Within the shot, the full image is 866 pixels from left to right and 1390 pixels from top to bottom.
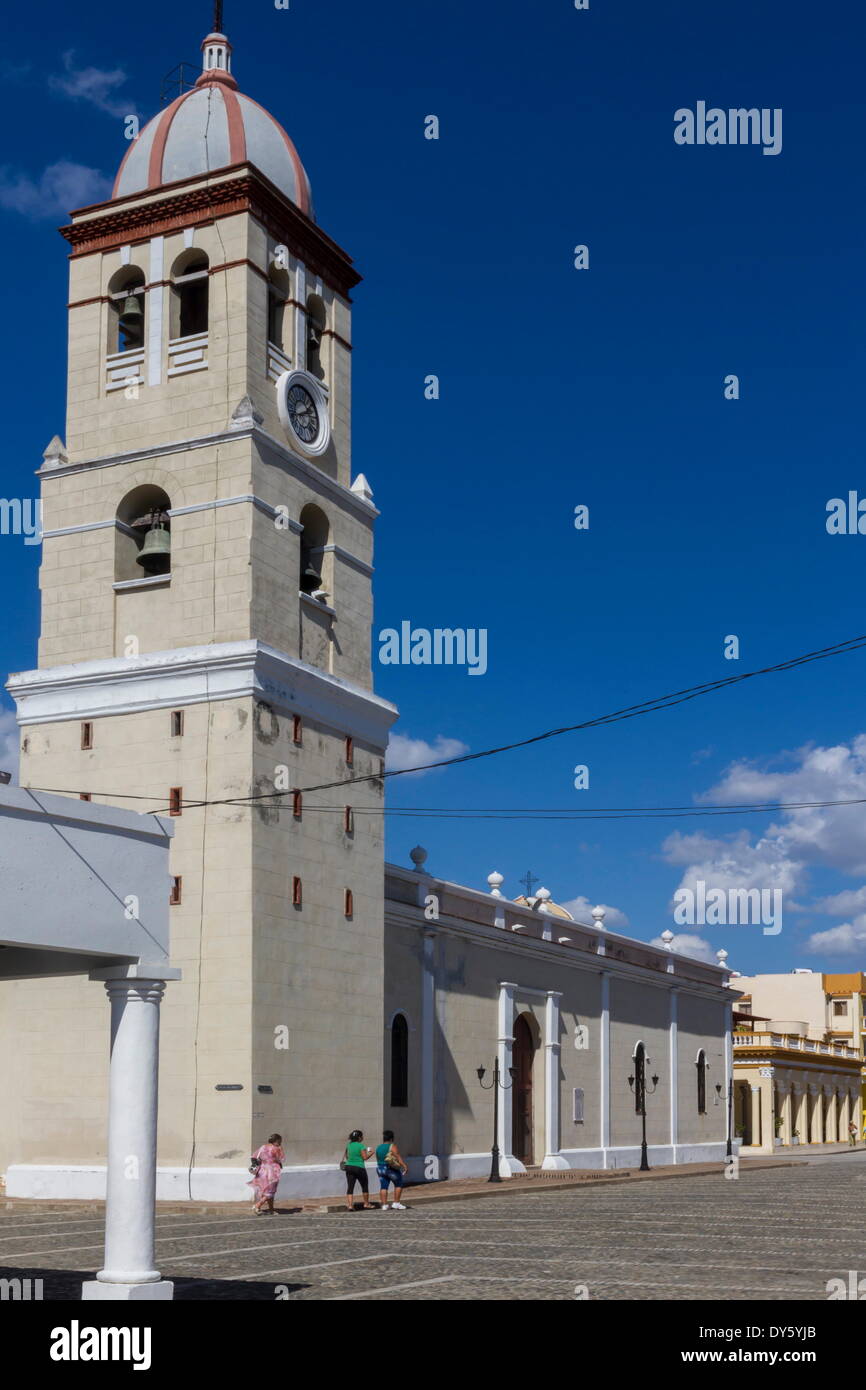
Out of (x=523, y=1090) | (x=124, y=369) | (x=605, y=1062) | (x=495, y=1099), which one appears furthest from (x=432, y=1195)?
(x=124, y=369)

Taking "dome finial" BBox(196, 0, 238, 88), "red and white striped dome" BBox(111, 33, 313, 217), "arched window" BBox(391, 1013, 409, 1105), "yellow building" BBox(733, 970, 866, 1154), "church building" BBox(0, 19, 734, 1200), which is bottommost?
"yellow building" BBox(733, 970, 866, 1154)

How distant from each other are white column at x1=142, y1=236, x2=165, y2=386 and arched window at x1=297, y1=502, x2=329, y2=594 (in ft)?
12.3

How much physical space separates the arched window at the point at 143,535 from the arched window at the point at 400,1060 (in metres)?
10.7

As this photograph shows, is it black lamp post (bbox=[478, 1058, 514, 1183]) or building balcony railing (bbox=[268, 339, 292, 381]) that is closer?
building balcony railing (bbox=[268, 339, 292, 381])

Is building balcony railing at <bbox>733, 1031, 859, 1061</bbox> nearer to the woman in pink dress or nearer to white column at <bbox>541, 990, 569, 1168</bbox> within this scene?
white column at <bbox>541, 990, 569, 1168</bbox>

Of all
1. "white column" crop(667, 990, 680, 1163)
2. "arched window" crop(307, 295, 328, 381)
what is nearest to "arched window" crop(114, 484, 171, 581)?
"arched window" crop(307, 295, 328, 381)

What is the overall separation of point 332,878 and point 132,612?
599 centimetres

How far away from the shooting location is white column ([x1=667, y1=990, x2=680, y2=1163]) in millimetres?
48094

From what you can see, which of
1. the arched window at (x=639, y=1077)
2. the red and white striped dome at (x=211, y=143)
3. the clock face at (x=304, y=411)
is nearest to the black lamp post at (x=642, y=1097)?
the arched window at (x=639, y=1077)

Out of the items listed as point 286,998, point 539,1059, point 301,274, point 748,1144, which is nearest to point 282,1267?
point 286,998

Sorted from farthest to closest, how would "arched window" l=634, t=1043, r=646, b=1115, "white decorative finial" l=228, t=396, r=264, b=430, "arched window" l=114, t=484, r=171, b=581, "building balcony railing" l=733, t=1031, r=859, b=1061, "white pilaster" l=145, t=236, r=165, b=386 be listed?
"building balcony railing" l=733, t=1031, r=859, b=1061, "arched window" l=634, t=1043, r=646, b=1115, "white pilaster" l=145, t=236, r=165, b=386, "arched window" l=114, t=484, r=171, b=581, "white decorative finial" l=228, t=396, r=264, b=430

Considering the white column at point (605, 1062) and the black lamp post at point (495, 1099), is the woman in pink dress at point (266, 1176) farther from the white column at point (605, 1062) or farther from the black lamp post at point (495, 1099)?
the white column at point (605, 1062)

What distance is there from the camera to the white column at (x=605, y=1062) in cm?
4256
